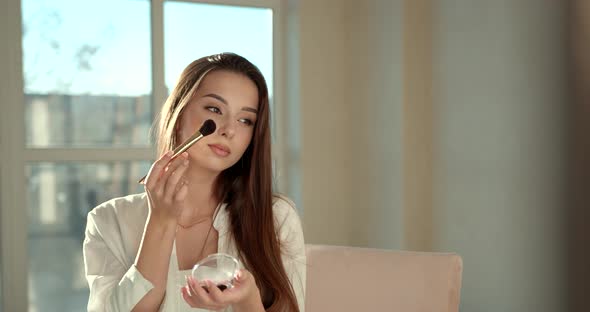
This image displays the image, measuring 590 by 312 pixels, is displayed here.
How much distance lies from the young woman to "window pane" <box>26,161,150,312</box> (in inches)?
55.4

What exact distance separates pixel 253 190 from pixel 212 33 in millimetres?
1685

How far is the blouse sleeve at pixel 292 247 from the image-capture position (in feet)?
4.64

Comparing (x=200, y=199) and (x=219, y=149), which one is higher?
(x=219, y=149)

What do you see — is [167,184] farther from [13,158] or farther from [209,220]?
[13,158]

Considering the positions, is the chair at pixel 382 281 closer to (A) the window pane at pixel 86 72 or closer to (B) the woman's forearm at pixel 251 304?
(B) the woman's forearm at pixel 251 304

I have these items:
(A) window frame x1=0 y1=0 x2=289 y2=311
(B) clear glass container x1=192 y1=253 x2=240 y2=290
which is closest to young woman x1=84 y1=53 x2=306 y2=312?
(B) clear glass container x1=192 y1=253 x2=240 y2=290

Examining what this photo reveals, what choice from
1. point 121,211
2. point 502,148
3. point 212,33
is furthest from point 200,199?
point 212,33

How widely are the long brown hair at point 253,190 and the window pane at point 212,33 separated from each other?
1462 mm

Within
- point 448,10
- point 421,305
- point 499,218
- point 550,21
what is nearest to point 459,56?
point 448,10

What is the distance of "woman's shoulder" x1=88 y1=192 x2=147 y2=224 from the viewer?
1343 millimetres

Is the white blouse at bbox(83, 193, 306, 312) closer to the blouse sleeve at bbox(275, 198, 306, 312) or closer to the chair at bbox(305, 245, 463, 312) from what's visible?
the blouse sleeve at bbox(275, 198, 306, 312)

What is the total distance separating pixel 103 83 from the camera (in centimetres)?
273

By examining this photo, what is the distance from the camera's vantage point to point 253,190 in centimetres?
140

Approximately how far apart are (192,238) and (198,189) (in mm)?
108
